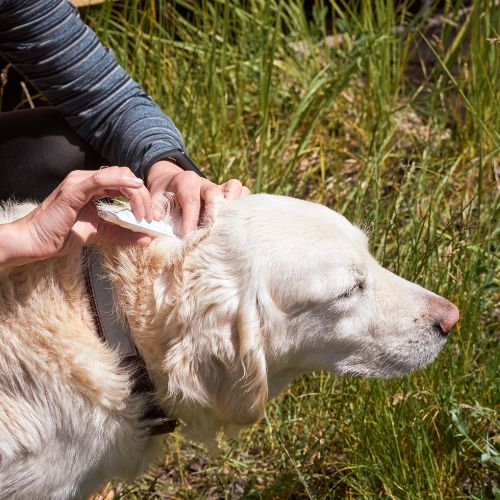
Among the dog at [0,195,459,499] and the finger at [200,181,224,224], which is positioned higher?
the finger at [200,181,224,224]

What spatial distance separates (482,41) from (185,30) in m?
1.48

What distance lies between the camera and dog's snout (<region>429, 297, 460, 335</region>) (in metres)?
2.27

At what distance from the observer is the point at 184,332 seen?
201cm

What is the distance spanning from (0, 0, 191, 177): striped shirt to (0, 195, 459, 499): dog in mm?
556

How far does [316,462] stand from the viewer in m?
2.72

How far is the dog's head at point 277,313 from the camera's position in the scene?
2.04 m

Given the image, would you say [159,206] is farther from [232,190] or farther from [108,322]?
[108,322]

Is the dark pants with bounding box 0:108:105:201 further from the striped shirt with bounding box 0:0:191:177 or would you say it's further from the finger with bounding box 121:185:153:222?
the finger with bounding box 121:185:153:222

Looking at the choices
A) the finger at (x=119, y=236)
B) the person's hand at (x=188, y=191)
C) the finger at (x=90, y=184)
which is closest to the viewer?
the finger at (x=90, y=184)

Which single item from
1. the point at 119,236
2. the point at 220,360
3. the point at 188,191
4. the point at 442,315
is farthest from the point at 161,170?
the point at 442,315

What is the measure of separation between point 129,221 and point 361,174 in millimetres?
1746

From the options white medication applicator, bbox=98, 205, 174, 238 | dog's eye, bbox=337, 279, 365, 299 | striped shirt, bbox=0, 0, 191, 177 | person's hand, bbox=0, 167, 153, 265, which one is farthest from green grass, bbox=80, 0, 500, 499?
person's hand, bbox=0, 167, 153, 265

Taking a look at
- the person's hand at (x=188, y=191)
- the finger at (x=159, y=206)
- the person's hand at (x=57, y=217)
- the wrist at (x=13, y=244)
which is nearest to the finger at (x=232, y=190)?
the person's hand at (x=188, y=191)

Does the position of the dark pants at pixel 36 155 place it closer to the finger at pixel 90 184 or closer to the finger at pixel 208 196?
the finger at pixel 208 196
